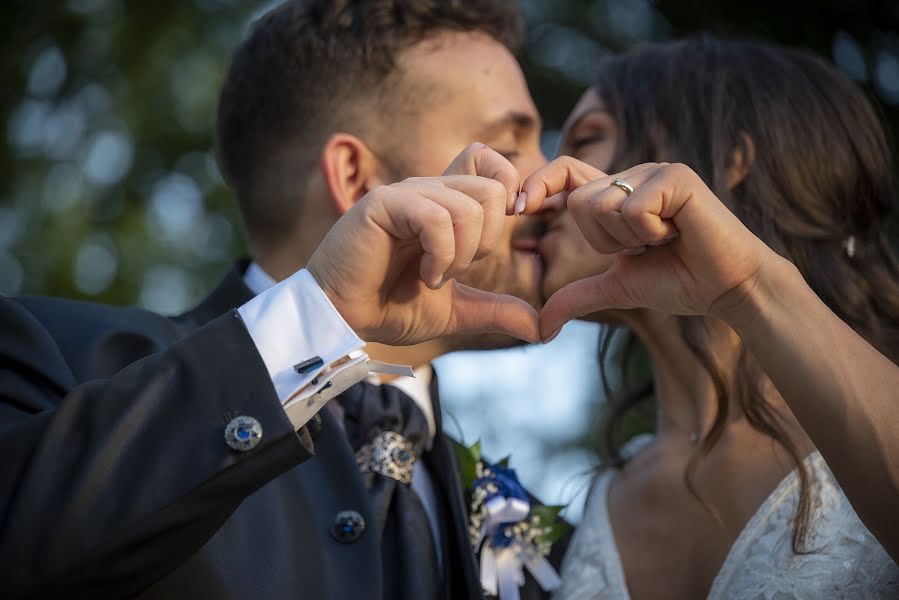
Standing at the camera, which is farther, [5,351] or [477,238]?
[5,351]

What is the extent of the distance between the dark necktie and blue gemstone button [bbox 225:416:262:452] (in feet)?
3.12

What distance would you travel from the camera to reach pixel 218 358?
206cm

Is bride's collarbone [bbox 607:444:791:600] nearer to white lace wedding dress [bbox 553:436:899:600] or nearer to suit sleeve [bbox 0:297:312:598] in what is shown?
white lace wedding dress [bbox 553:436:899:600]

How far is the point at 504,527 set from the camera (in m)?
3.61

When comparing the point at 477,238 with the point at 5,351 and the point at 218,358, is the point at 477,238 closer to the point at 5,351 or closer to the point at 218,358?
the point at 218,358

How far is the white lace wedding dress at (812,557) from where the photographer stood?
116 inches

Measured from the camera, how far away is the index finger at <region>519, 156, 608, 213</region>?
8.01ft

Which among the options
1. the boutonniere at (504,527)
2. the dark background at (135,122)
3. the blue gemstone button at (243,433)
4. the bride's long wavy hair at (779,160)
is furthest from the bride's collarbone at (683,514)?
the dark background at (135,122)

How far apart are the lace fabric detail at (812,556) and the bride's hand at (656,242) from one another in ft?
3.35

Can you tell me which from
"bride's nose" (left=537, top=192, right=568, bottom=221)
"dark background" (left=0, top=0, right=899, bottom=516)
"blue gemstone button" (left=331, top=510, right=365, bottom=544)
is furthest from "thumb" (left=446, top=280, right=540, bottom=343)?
"dark background" (left=0, top=0, right=899, bottom=516)

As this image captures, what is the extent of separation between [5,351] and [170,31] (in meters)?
6.06

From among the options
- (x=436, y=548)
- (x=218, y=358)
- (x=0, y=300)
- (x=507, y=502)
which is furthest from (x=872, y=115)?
(x=0, y=300)

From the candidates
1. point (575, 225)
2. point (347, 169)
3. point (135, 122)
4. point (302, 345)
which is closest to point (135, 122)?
point (135, 122)

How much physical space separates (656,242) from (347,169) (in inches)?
69.0
